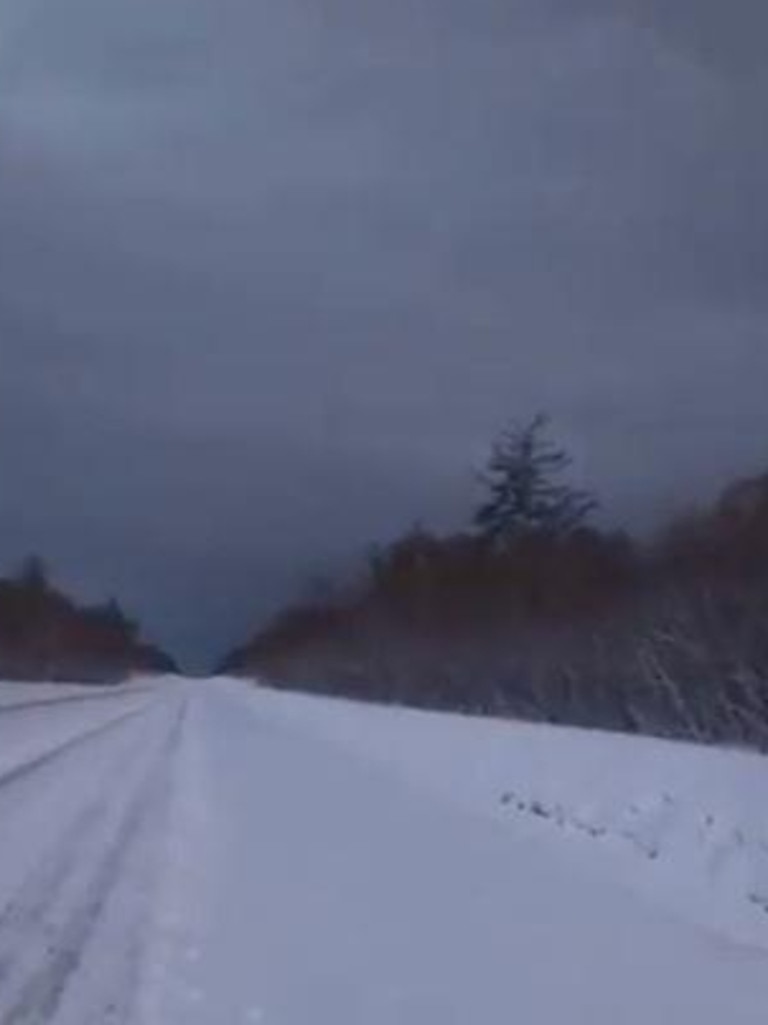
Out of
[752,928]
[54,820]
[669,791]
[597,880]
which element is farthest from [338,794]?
[752,928]

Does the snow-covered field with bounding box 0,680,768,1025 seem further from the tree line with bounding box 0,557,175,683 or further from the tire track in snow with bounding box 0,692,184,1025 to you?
the tree line with bounding box 0,557,175,683

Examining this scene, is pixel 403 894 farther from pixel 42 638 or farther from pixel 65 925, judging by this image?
pixel 42 638

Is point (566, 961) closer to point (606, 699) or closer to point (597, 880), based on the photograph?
point (597, 880)

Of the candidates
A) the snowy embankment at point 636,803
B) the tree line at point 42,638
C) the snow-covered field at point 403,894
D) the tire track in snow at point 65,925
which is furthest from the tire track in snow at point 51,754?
the tree line at point 42,638

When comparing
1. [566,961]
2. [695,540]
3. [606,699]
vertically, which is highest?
[695,540]

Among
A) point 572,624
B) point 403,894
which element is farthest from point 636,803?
point 572,624

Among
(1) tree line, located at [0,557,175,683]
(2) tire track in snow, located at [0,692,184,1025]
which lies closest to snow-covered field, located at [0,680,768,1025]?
(2) tire track in snow, located at [0,692,184,1025]

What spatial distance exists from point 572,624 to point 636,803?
37.8 m

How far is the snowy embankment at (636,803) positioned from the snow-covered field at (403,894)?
0.04 meters

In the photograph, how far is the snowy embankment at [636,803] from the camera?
16047 mm

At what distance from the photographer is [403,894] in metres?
16.4

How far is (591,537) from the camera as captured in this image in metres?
73.4

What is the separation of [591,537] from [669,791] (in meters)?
53.3

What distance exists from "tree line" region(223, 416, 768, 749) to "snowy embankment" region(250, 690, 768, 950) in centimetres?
300
